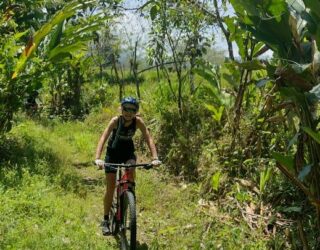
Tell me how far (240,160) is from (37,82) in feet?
10.6

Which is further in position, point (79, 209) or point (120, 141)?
point (79, 209)

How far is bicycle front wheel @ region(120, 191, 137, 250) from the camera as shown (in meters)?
4.41

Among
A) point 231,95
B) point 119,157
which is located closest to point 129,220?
point 119,157

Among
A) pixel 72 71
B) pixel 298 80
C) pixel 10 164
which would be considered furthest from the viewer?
pixel 72 71

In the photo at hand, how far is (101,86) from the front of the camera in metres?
12.0

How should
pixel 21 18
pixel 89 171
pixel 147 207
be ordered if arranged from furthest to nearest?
pixel 21 18
pixel 89 171
pixel 147 207

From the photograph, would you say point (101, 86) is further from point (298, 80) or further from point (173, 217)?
point (298, 80)

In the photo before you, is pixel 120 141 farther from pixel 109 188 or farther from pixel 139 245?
pixel 139 245

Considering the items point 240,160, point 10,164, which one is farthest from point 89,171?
point 240,160

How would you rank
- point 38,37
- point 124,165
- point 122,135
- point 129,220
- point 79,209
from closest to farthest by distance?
point 124,165, point 129,220, point 122,135, point 79,209, point 38,37

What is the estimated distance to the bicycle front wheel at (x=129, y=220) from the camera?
4.41 metres

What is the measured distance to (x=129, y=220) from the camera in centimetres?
464

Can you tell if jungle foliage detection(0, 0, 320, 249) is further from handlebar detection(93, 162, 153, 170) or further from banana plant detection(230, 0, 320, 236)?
handlebar detection(93, 162, 153, 170)

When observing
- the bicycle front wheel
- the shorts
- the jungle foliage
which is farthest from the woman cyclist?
the jungle foliage
